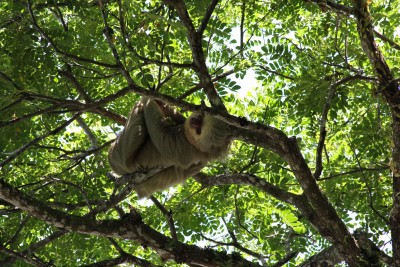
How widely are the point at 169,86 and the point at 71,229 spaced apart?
265 centimetres

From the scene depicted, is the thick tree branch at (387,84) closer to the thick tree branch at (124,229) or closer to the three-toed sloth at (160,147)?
the thick tree branch at (124,229)

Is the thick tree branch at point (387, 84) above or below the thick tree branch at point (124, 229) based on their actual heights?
above

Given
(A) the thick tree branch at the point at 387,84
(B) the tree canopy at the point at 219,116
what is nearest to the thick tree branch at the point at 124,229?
(B) the tree canopy at the point at 219,116

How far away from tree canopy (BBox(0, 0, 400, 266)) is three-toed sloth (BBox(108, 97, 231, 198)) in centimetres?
24

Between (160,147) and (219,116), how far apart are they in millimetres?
2231

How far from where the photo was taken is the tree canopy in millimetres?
4934

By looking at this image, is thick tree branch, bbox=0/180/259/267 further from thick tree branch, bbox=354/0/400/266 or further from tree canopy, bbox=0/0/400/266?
thick tree branch, bbox=354/0/400/266

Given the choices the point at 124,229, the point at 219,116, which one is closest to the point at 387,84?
the point at 219,116

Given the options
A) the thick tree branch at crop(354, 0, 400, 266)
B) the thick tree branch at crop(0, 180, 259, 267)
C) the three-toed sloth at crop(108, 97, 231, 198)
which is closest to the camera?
the thick tree branch at crop(0, 180, 259, 267)

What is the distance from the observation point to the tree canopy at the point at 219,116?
493cm

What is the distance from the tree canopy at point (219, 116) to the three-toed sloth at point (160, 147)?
242mm

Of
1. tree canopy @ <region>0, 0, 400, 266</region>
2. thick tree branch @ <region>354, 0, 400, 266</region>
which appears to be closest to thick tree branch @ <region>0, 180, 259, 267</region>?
tree canopy @ <region>0, 0, 400, 266</region>

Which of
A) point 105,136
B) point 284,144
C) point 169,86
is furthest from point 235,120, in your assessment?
point 105,136

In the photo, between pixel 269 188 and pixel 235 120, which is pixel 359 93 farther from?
pixel 235 120
